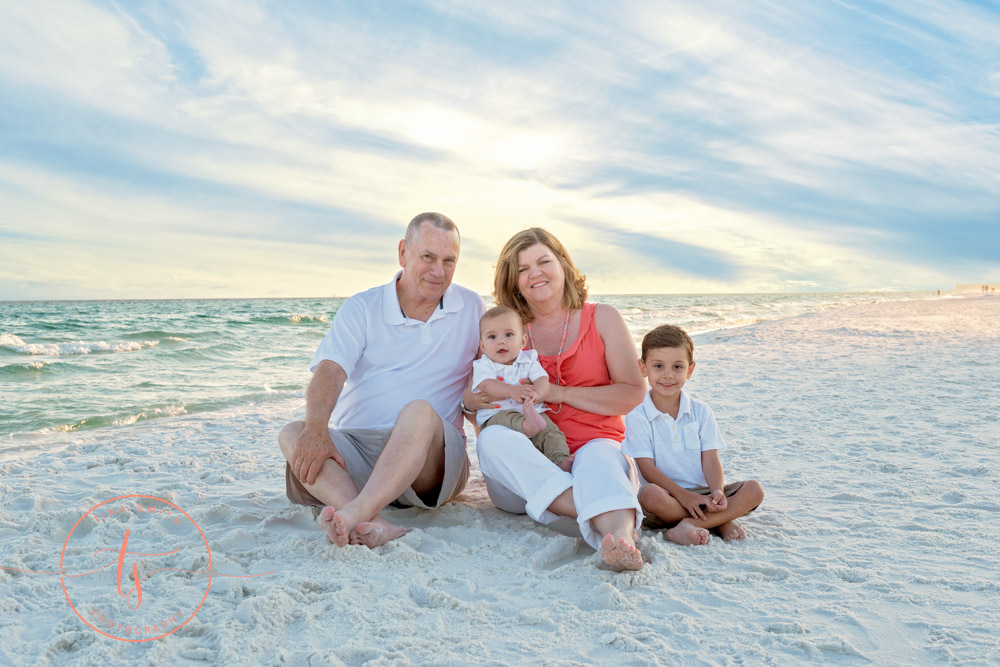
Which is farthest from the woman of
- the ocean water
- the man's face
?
the ocean water

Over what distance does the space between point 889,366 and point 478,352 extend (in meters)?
7.74

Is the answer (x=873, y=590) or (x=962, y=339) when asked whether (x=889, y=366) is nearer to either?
(x=962, y=339)

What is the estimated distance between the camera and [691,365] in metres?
3.63

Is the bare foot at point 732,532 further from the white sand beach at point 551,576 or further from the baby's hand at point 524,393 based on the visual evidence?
the baby's hand at point 524,393

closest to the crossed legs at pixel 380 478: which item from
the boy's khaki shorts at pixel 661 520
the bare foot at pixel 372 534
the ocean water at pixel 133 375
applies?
the bare foot at pixel 372 534

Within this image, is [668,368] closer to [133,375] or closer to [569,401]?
[569,401]

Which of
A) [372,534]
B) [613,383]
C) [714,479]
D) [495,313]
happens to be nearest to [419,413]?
[372,534]

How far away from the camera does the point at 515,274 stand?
397 centimetres

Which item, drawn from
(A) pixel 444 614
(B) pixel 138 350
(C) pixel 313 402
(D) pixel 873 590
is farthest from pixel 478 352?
(B) pixel 138 350

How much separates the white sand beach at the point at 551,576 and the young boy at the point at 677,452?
0.15 meters

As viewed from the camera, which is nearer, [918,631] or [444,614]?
[918,631]

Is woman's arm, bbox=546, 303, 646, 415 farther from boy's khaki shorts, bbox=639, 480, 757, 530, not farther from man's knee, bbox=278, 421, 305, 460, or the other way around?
man's knee, bbox=278, 421, 305, 460

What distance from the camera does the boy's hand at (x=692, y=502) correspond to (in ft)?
10.9

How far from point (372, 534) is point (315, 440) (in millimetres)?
580
